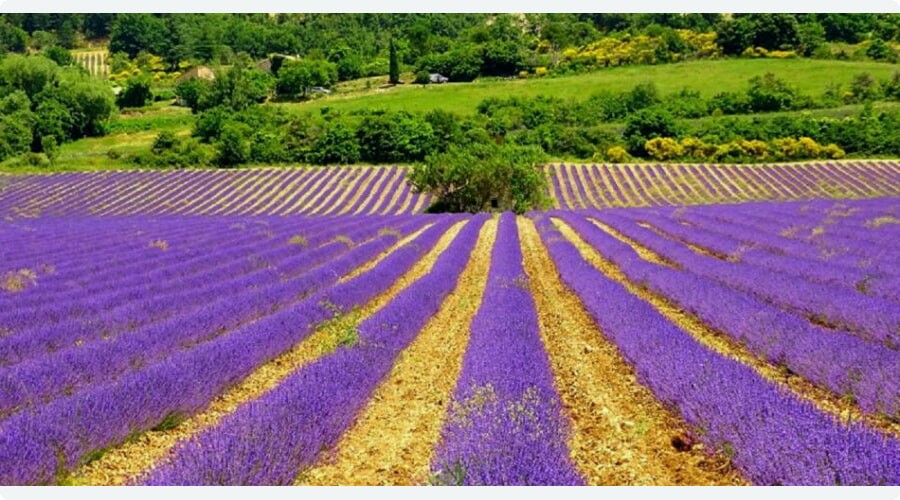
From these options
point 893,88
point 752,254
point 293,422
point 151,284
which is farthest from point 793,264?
point 893,88

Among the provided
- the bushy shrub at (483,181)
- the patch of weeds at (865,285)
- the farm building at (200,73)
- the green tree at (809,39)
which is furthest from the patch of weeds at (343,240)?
the farm building at (200,73)

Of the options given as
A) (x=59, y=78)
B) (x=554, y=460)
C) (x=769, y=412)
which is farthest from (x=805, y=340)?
(x=59, y=78)

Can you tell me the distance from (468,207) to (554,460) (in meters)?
32.9

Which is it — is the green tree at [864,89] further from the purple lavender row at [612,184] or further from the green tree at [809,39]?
the purple lavender row at [612,184]

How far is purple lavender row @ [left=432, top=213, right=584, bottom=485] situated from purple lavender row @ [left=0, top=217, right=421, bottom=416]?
3.32 metres

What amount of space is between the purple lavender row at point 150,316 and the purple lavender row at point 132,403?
1.12 m

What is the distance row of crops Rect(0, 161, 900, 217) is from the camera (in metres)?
39.2

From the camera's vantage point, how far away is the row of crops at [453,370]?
419 centimetres

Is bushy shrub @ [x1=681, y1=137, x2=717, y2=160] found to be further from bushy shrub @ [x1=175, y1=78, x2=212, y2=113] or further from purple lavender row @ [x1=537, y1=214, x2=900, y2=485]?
bushy shrub @ [x1=175, y1=78, x2=212, y2=113]

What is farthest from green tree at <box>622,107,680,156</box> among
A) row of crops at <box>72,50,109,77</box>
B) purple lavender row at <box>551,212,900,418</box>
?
row of crops at <box>72,50,109,77</box>

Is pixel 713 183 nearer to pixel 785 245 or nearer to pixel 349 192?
pixel 349 192

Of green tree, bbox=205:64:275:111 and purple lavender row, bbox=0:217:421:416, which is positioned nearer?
purple lavender row, bbox=0:217:421:416

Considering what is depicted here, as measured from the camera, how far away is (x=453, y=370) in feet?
24.5

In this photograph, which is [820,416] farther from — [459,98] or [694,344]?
[459,98]
